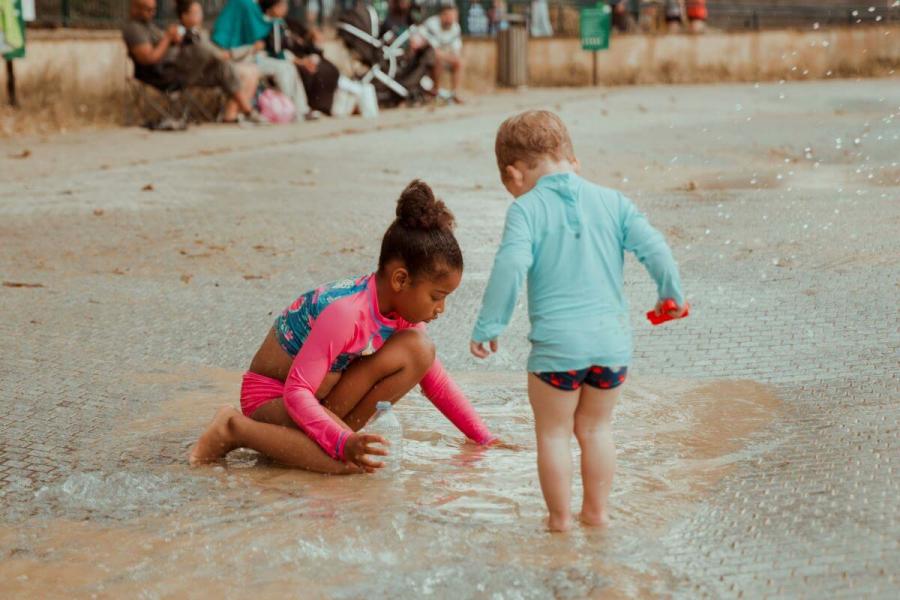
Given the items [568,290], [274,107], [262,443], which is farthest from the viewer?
[274,107]

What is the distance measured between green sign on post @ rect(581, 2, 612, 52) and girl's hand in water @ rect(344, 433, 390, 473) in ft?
64.4

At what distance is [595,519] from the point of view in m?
3.53

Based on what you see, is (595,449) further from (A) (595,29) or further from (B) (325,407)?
(A) (595,29)

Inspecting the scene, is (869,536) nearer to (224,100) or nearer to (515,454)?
(515,454)

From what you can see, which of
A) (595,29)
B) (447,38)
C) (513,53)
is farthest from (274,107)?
(595,29)

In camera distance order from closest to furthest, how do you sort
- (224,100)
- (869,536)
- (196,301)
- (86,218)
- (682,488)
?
(869,536) < (682,488) < (196,301) < (86,218) < (224,100)

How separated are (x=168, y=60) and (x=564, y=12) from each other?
12632 mm

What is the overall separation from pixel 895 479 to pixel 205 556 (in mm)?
1846

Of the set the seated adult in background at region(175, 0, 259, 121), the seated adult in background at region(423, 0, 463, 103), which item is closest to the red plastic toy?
the seated adult in background at region(175, 0, 259, 121)

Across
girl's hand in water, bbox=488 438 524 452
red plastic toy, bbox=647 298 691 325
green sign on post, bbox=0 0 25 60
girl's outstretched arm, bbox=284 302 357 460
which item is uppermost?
green sign on post, bbox=0 0 25 60

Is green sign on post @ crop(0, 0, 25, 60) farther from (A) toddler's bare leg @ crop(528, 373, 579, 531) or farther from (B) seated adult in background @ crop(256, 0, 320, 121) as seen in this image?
(A) toddler's bare leg @ crop(528, 373, 579, 531)

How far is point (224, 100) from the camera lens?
603 inches

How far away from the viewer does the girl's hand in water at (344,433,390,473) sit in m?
3.84

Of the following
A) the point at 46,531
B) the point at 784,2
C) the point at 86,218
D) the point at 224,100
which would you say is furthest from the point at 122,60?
the point at 784,2
